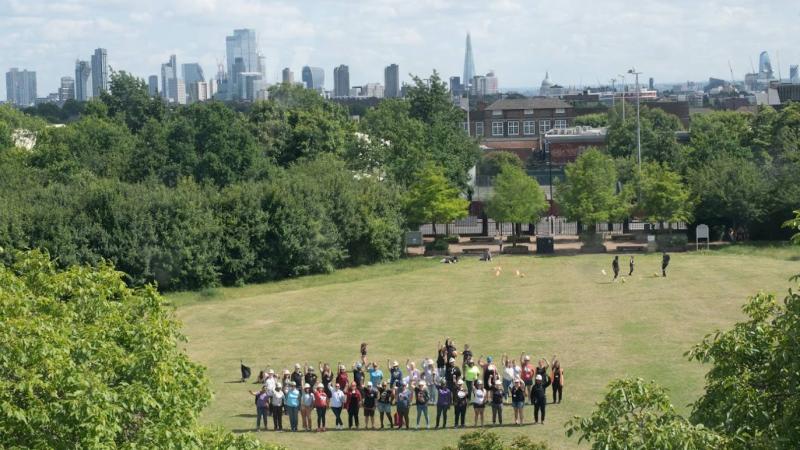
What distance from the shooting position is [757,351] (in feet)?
47.6

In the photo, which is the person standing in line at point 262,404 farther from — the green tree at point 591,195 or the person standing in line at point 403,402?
the green tree at point 591,195

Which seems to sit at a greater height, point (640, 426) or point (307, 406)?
point (640, 426)

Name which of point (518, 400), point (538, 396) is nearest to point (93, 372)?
point (518, 400)

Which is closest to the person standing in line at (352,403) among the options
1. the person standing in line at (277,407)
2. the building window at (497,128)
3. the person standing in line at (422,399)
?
the person standing in line at (422,399)

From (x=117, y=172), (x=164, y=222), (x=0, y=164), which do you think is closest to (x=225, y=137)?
(x=117, y=172)

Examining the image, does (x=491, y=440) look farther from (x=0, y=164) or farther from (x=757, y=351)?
(x=0, y=164)

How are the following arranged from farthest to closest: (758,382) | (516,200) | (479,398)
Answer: (516,200)
(479,398)
(758,382)

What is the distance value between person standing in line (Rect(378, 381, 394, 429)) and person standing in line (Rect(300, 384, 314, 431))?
166 cm

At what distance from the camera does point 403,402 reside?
26703 mm

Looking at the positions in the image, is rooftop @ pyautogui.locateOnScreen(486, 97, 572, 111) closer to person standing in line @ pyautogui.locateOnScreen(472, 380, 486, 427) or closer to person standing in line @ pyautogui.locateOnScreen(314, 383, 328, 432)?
person standing in line @ pyautogui.locateOnScreen(472, 380, 486, 427)

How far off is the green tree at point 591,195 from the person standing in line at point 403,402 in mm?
33769

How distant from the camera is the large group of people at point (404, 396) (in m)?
26.8

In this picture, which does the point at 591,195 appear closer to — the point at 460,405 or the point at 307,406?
the point at 460,405

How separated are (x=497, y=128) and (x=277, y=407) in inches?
4376
